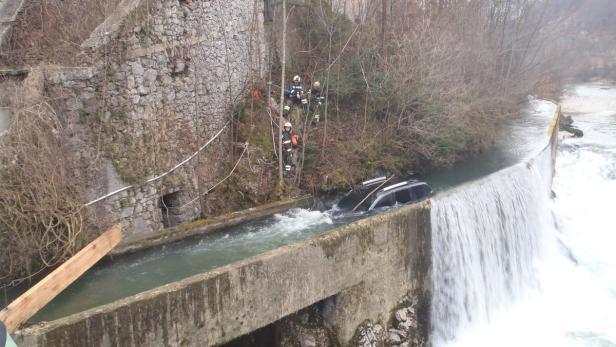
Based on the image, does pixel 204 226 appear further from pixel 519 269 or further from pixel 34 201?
pixel 519 269

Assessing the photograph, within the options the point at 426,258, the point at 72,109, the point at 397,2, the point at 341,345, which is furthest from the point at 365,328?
the point at 397,2

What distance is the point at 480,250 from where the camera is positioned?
11.7 meters

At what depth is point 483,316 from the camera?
11.5m

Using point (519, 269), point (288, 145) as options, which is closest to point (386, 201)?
point (288, 145)

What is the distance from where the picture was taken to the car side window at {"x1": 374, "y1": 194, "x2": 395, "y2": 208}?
12859mm

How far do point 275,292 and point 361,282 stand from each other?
6.61 feet

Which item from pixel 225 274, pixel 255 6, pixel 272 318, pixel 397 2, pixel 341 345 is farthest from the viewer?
pixel 397 2

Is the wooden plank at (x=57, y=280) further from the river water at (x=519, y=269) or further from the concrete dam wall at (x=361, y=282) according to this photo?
the river water at (x=519, y=269)

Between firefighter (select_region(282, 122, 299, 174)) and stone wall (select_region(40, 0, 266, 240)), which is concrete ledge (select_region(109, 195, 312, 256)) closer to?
stone wall (select_region(40, 0, 266, 240))

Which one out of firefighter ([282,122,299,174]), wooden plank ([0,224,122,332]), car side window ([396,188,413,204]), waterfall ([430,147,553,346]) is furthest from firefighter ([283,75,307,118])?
wooden plank ([0,224,122,332])

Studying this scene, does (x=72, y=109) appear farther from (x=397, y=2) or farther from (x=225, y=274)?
(x=397, y=2)

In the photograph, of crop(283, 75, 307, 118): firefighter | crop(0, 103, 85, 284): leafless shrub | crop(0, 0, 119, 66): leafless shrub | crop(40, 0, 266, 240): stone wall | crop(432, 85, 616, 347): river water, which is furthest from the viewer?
crop(283, 75, 307, 118): firefighter

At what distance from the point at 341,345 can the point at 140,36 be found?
7.26m

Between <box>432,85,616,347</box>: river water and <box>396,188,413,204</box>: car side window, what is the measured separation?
64.1 inches
